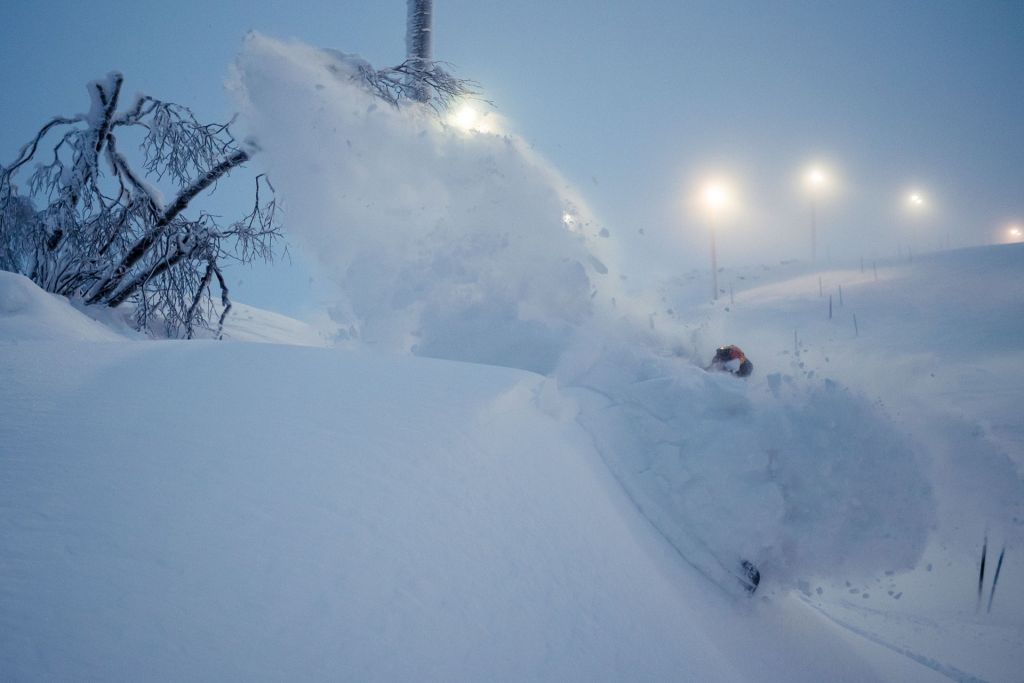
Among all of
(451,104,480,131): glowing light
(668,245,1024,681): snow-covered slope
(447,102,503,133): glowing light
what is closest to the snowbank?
(447,102,503,133): glowing light

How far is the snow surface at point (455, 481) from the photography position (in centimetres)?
91

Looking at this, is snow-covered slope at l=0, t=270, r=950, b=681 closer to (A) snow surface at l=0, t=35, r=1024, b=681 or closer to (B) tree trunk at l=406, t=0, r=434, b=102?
(A) snow surface at l=0, t=35, r=1024, b=681

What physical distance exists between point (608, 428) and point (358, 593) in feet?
5.27

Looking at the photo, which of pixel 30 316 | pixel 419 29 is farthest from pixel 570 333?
pixel 419 29

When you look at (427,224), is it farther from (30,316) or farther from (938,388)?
(938,388)

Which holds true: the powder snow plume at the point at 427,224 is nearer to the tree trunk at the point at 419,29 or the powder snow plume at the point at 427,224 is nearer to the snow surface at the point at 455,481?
the snow surface at the point at 455,481

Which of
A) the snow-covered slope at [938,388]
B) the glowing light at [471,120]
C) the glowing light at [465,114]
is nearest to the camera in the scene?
the snow-covered slope at [938,388]

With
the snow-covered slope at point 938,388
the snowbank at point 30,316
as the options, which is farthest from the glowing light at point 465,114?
the snowbank at point 30,316

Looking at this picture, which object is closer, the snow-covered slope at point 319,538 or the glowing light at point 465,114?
the snow-covered slope at point 319,538

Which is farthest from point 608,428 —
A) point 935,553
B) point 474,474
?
point 935,553

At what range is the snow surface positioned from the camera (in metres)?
0.91

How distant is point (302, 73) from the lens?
436cm

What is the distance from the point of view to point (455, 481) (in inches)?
56.7

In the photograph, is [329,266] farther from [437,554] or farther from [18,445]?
[437,554]
